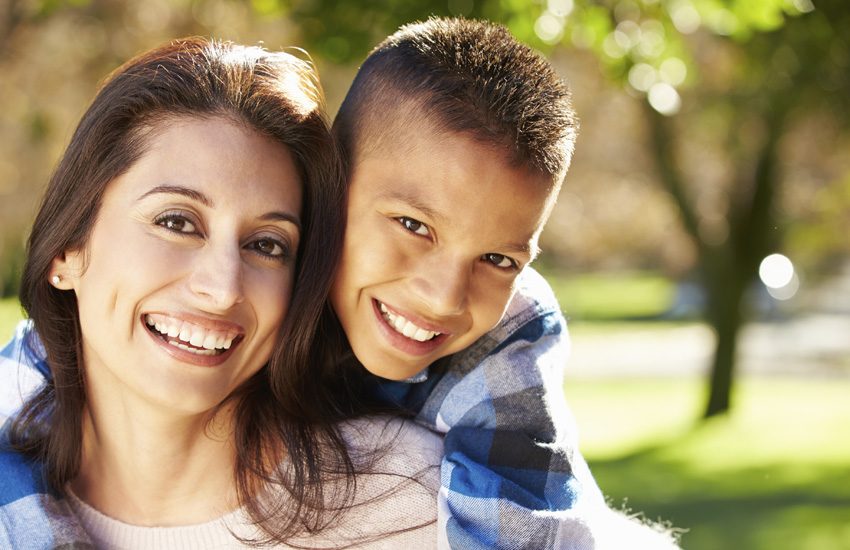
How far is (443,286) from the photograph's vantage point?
2186mm

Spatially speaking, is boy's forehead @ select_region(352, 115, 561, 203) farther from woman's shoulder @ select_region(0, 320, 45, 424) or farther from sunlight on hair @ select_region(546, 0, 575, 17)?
sunlight on hair @ select_region(546, 0, 575, 17)

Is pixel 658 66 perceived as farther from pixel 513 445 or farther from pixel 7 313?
pixel 7 313

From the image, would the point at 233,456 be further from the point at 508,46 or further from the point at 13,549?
the point at 508,46

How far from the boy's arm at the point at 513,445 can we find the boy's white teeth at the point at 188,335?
638 millimetres

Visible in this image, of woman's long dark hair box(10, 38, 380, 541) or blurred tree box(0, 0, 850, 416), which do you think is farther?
blurred tree box(0, 0, 850, 416)

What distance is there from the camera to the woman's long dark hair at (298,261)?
7.00 feet

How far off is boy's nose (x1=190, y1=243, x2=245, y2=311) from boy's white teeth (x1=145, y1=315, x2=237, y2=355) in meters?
0.07

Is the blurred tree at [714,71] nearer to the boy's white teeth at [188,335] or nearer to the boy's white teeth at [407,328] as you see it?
the boy's white teeth at [407,328]

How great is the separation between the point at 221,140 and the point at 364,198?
39 centimetres

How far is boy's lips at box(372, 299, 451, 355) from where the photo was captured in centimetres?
227

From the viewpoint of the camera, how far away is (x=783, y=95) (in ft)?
29.3

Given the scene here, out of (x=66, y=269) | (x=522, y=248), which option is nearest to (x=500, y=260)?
(x=522, y=248)

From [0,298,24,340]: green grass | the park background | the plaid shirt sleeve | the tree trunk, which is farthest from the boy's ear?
[0,298,24,340]: green grass

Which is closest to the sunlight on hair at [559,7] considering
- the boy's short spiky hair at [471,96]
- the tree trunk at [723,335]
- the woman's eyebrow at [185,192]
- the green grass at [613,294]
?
the boy's short spiky hair at [471,96]
